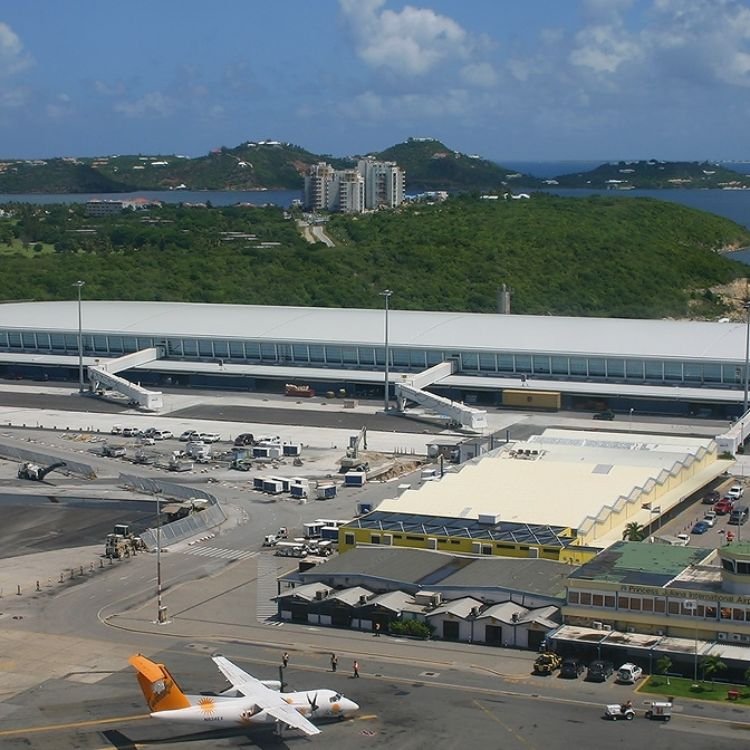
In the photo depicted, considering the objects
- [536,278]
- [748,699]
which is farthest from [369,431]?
[536,278]

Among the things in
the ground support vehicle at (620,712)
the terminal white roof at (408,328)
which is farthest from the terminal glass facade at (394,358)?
the ground support vehicle at (620,712)

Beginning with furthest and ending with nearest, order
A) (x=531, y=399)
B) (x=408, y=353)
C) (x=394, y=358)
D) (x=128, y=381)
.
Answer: (x=128, y=381)
(x=394, y=358)
(x=408, y=353)
(x=531, y=399)

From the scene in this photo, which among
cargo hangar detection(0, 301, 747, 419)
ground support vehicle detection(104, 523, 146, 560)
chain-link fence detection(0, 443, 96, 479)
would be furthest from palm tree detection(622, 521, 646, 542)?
cargo hangar detection(0, 301, 747, 419)

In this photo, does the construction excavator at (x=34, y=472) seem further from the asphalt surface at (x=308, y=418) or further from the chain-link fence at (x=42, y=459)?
the asphalt surface at (x=308, y=418)

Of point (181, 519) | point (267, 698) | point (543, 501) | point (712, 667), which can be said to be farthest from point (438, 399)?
point (267, 698)

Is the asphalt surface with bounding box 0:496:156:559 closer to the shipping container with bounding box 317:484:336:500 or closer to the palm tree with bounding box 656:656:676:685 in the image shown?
the shipping container with bounding box 317:484:336:500

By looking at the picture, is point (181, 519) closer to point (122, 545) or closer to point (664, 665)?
point (122, 545)

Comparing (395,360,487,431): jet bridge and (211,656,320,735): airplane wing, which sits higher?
(395,360,487,431): jet bridge

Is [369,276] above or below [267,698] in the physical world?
above
